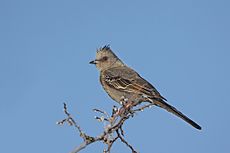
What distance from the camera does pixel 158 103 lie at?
9805 mm

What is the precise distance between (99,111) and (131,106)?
1.14ft

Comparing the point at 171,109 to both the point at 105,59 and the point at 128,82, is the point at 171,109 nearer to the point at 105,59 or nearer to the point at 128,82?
the point at 128,82

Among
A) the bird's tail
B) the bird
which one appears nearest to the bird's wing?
the bird

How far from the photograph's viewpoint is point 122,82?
36.6ft

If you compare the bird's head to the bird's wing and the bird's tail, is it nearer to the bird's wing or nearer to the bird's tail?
the bird's wing

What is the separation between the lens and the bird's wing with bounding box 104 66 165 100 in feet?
34.2

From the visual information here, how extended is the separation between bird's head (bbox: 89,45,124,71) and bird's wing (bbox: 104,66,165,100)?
0.51 metres

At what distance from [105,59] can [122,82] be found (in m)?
1.92

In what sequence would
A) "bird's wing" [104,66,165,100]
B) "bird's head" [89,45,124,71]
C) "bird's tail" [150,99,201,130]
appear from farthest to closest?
"bird's head" [89,45,124,71] < "bird's wing" [104,66,165,100] < "bird's tail" [150,99,201,130]

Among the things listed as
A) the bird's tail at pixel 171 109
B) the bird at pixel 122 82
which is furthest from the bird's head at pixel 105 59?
the bird's tail at pixel 171 109

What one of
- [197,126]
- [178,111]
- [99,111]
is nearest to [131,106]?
[99,111]

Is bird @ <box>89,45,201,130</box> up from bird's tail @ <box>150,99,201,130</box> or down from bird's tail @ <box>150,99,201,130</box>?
up

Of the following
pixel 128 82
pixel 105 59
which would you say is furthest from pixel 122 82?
pixel 105 59

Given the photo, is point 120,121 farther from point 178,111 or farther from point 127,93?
point 127,93
